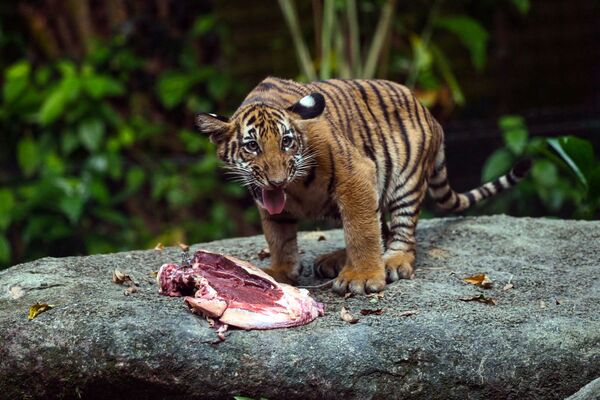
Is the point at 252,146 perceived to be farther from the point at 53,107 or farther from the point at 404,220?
the point at 53,107

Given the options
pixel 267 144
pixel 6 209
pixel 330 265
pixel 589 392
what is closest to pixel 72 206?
pixel 6 209

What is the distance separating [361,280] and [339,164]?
0.58m

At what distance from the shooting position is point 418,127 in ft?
18.7

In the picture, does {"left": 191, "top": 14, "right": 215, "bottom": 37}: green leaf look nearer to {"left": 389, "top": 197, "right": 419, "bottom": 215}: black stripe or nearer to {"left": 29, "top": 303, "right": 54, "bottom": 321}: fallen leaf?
{"left": 389, "top": 197, "right": 419, "bottom": 215}: black stripe

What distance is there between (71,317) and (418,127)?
2.34m

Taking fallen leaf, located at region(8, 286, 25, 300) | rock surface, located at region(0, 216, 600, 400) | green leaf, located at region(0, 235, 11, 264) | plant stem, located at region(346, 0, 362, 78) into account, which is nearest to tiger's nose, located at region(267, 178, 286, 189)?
rock surface, located at region(0, 216, 600, 400)

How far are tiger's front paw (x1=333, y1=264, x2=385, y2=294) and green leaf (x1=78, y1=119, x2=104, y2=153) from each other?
4.67 m

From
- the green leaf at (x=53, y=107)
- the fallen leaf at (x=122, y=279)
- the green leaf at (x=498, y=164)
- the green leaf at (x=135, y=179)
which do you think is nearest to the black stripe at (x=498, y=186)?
the green leaf at (x=498, y=164)

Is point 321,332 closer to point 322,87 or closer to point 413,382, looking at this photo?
point 413,382

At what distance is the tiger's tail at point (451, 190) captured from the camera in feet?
20.0

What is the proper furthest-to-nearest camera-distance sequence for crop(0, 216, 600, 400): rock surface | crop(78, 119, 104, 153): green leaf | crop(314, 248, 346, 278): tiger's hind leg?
1. crop(78, 119, 104, 153): green leaf
2. crop(314, 248, 346, 278): tiger's hind leg
3. crop(0, 216, 600, 400): rock surface

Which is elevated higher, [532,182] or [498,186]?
[498,186]

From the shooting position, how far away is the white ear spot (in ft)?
16.0

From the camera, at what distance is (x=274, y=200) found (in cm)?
485
